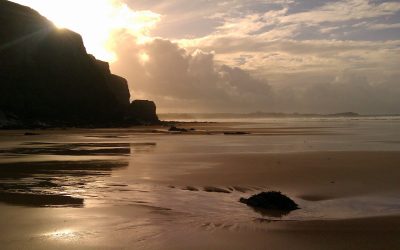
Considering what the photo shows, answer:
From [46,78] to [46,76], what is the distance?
0.42 meters

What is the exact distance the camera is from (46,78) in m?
73.6

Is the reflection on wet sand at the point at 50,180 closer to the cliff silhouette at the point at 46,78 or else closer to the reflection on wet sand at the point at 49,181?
the reflection on wet sand at the point at 49,181

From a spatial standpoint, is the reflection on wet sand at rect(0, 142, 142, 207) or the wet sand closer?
the wet sand

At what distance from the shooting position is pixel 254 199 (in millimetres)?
9961

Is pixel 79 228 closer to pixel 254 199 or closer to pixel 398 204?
pixel 254 199

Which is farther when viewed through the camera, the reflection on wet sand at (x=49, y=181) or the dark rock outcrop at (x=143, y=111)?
the dark rock outcrop at (x=143, y=111)

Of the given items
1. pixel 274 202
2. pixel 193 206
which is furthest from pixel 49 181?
pixel 274 202

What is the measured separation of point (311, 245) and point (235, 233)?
1.36 metres

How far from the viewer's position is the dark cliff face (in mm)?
67000

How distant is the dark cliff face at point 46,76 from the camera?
67000 mm

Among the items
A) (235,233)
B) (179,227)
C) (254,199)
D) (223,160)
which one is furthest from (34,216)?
(223,160)

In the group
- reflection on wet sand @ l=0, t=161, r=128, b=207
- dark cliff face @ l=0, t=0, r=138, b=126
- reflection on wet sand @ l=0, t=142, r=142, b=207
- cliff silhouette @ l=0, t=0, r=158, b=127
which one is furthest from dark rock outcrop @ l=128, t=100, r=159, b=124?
reflection on wet sand @ l=0, t=161, r=128, b=207

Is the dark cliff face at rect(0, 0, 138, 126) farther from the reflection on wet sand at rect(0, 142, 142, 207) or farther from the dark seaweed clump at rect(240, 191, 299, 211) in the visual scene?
the dark seaweed clump at rect(240, 191, 299, 211)

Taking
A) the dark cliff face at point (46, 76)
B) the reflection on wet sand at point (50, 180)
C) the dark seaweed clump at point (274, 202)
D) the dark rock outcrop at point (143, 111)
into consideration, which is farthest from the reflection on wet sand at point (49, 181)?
the dark rock outcrop at point (143, 111)
